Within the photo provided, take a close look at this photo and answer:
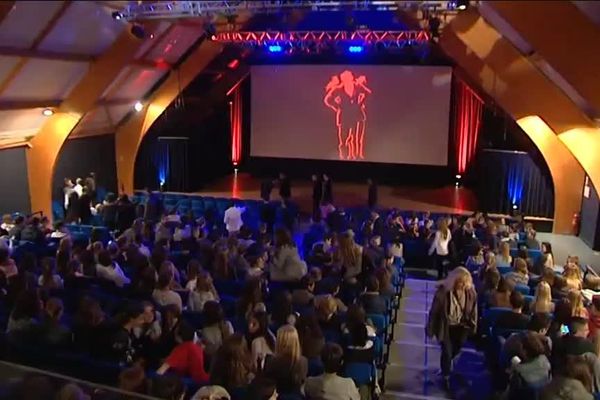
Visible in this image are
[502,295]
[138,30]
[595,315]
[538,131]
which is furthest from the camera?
[538,131]

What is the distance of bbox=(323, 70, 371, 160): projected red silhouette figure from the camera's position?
16.6 metres

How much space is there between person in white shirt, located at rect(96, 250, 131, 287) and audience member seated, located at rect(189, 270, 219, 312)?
1.27m

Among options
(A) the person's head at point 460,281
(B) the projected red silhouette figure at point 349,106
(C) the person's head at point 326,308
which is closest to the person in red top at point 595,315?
(A) the person's head at point 460,281

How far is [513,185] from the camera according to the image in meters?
14.8

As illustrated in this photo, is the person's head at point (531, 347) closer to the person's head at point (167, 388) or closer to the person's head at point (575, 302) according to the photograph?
the person's head at point (575, 302)

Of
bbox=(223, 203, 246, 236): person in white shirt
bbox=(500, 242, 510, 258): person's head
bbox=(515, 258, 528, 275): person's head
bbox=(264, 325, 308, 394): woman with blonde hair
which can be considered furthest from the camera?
bbox=(223, 203, 246, 236): person in white shirt

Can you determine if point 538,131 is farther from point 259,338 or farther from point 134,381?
point 134,381

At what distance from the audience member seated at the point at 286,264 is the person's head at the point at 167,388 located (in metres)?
3.25

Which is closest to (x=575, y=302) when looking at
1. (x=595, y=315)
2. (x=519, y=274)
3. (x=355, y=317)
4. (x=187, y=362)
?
(x=595, y=315)

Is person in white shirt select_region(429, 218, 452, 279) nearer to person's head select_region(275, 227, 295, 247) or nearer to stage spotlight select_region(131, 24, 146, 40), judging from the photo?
person's head select_region(275, 227, 295, 247)

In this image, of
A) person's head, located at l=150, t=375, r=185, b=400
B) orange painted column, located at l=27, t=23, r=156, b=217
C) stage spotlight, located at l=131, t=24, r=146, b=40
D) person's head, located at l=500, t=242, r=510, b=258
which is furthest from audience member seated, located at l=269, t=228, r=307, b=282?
orange painted column, located at l=27, t=23, r=156, b=217

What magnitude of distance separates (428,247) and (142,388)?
739 centimetres

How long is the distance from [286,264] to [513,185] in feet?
30.9

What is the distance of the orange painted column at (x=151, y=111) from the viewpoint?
46.9 ft
